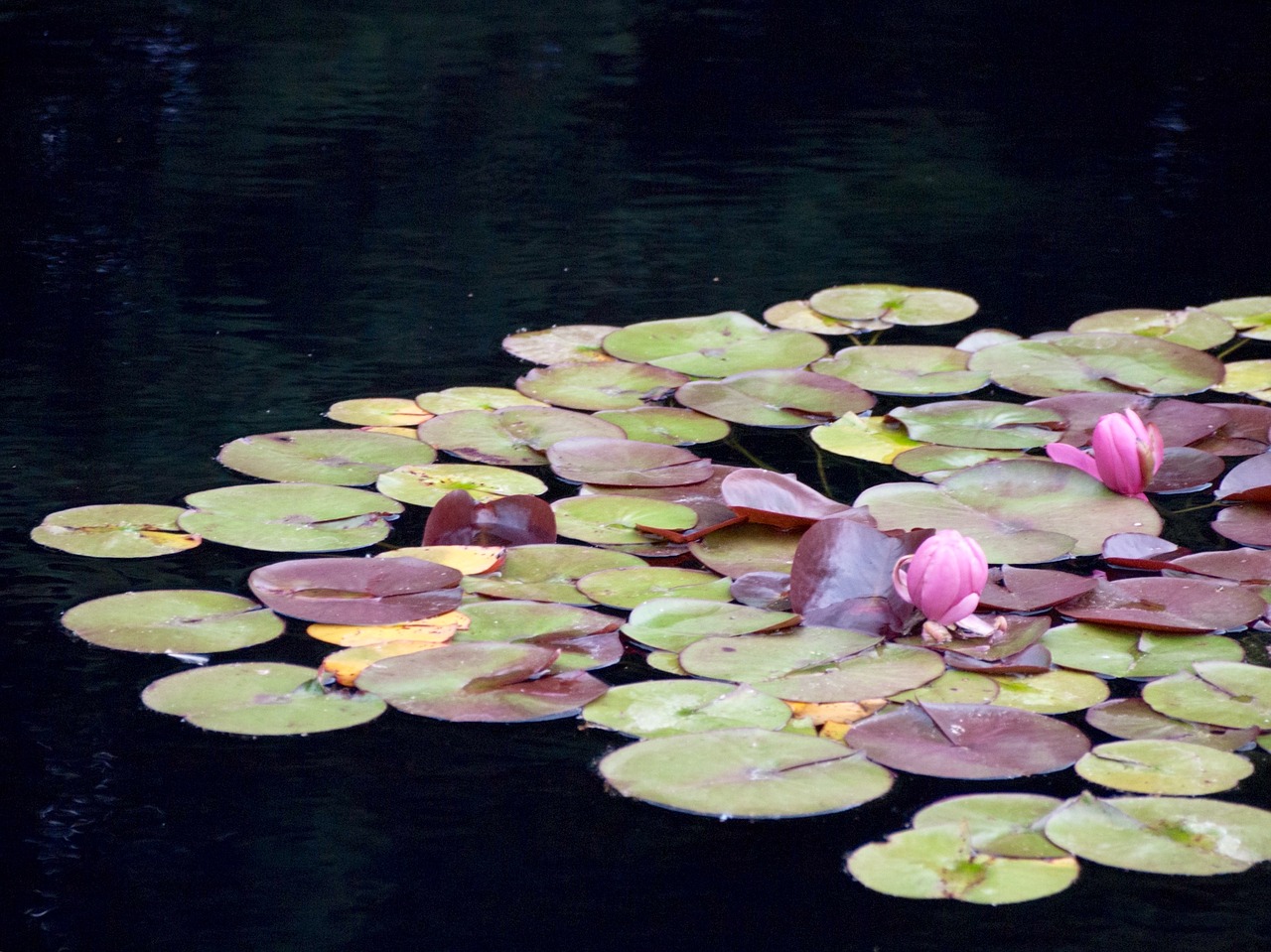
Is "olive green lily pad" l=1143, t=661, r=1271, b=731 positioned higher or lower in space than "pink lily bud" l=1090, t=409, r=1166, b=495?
lower

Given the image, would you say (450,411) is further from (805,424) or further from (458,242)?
(458,242)

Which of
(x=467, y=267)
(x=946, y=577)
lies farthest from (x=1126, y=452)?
(x=467, y=267)

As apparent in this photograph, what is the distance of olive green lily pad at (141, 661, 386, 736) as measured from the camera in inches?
50.8

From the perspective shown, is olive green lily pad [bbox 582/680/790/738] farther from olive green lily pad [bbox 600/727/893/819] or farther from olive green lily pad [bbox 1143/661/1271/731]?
olive green lily pad [bbox 1143/661/1271/731]

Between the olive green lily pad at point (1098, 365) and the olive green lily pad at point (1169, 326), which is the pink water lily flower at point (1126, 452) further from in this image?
the olive green lily pad at point (1169, 326)

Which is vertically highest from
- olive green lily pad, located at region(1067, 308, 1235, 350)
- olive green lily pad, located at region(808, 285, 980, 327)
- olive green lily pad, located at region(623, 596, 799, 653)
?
olive green lily pad, located at region(808, 285, 980, 327)

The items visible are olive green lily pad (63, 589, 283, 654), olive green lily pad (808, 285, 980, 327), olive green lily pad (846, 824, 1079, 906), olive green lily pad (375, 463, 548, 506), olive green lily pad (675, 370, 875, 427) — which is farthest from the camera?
olive green lily pad (808, 285, 980, 327)

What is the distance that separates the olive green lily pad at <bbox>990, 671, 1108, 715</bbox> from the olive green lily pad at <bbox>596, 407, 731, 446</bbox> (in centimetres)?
73

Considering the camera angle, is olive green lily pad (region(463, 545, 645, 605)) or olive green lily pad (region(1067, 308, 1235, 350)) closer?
olive green lily pad (region(463, 545, 645, 605))

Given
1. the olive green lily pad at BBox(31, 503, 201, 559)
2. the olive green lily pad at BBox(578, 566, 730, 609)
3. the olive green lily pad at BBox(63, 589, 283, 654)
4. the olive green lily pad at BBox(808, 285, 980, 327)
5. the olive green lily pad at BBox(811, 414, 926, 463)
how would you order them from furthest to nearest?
the olive green lily pad at BBox(808, 285, 980, 327) → the olive green lily pad at BBox(811, 414, 926, 463) → the olive green lily pad at BBox(31, 503, 201, 559) → the olive green lily pad at BBox(578, 566, 730, 609) → the olive green lily pad at BBox(63, 589, 283, 654)

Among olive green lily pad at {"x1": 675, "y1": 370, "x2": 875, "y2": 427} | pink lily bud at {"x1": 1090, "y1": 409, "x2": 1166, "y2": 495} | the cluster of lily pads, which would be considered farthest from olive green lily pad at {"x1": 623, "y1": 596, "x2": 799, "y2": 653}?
olive green lily pad at {"x1": 675, "y1": 370, "x2": 875, "y2": 427}

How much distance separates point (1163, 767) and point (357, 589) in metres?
0.79

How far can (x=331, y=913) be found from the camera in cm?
108

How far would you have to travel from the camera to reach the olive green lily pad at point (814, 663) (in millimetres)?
1329
